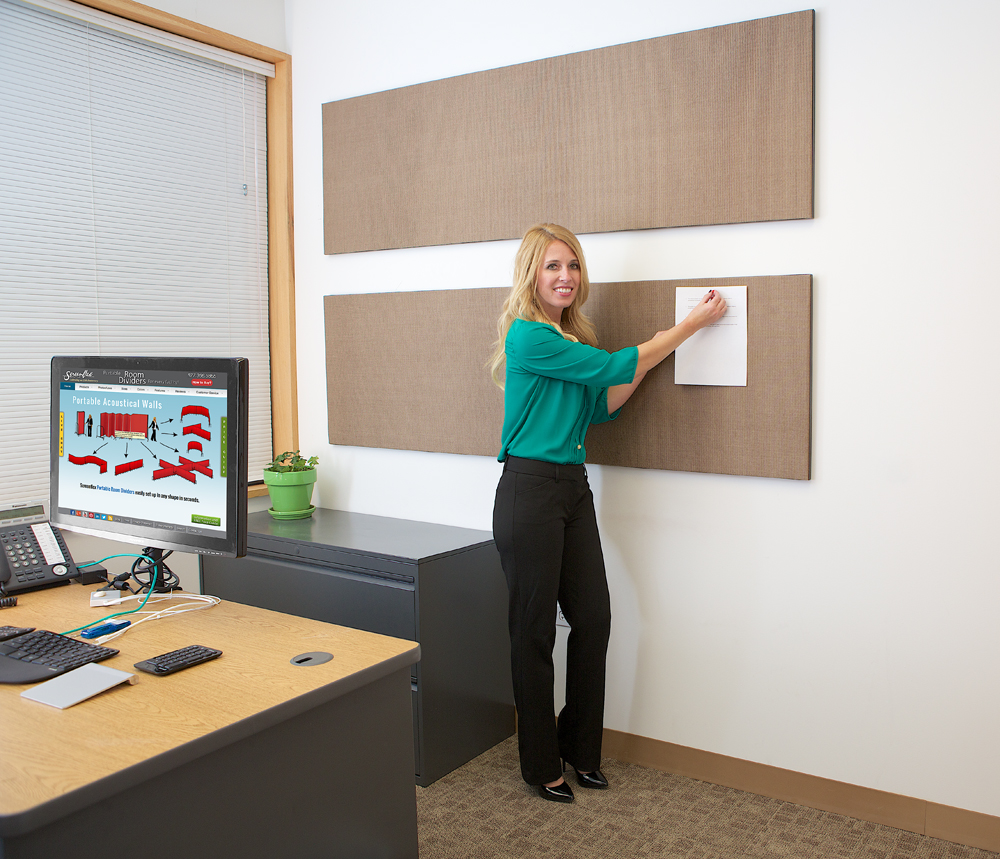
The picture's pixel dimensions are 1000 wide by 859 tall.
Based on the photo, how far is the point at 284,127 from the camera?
3648 millimetres

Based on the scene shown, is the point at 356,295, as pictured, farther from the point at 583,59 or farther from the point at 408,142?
the point at 583,59

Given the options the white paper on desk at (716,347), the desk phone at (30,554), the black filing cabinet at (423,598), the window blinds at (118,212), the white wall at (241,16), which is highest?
the white wall at (241,16)

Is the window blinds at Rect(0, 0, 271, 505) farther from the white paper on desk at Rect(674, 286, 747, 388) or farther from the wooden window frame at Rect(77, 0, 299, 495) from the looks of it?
the white paper on desk at Rect(674, 286, 747, 388)

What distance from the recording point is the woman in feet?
8.38

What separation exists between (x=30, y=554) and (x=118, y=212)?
157cm

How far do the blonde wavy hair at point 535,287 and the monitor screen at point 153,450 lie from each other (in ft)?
3.41

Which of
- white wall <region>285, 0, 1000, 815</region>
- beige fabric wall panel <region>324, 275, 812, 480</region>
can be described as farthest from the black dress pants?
beige fabric wall panel <region>324, 275, 812, 480</region>

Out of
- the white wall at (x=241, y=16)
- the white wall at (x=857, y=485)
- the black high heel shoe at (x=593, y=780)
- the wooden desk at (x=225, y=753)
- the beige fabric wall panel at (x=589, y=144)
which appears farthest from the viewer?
the white wall at (x=241, y=16)

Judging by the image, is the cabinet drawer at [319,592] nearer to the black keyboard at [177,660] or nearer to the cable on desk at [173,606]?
the cable on desk at [173,606]

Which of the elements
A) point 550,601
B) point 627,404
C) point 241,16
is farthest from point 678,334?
point 241,16

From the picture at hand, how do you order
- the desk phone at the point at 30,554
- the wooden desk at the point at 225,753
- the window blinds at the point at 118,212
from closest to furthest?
1. the wooden desk at the point at 225,753
2. the desk phone at the point at 30,554
3. the window blinds at the point at 118,212

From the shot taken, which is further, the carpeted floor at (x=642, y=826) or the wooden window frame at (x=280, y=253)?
the wooden window frame at (x=280, y=253)

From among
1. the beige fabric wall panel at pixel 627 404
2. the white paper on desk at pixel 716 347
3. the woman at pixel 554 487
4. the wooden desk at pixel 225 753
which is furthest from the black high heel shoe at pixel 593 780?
the white paper on desk at pixel 716 347

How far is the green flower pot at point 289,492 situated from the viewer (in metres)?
3.34
